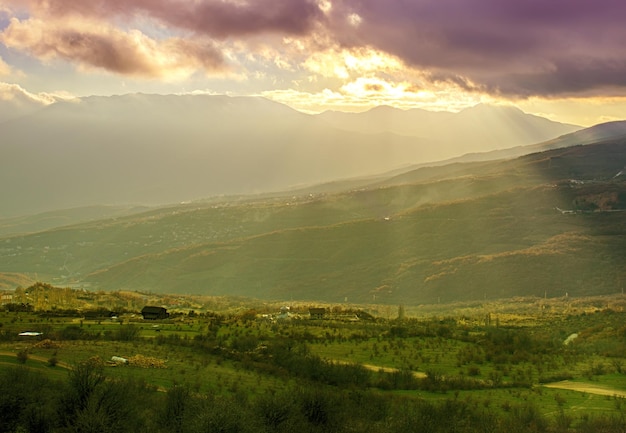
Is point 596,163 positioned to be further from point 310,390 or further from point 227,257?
point 310,390

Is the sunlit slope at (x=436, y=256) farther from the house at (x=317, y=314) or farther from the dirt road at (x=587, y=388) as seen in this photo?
the dirt road at (x=587, y=388)

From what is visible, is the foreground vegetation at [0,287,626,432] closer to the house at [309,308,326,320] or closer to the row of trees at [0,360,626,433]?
the row of trees at [0,360,626,433]

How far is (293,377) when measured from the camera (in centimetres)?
2791

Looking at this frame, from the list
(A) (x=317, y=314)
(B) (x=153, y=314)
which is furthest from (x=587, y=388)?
(A) (x=317, y=314)

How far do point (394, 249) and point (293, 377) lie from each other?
10500cm

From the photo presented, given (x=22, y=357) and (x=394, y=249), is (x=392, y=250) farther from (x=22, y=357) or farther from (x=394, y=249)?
(x=22, y=357)

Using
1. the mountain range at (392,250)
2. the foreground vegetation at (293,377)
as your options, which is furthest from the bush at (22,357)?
the mountain range at (392,250)

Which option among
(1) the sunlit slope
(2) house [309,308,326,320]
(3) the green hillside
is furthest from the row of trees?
(1) the sunlit slope

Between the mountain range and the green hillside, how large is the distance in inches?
13.3

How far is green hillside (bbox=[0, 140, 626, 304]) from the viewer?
346 feet

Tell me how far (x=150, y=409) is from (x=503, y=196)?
466 feet

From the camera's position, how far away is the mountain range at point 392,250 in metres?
105

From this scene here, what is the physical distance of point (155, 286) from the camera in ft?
432

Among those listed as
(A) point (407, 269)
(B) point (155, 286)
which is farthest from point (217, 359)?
(B) point (155, 286)
